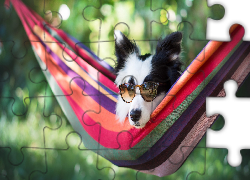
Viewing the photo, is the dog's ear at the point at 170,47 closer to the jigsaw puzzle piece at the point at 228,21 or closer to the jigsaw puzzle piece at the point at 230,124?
the jigsaw puzzle piece at the point at 228,21

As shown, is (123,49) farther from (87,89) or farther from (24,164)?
(24,164)

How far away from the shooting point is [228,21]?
5.47 feet

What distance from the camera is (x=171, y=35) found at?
1.81 meters

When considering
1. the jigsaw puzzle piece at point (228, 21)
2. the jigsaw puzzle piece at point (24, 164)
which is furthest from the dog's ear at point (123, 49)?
the jigsaw puzzle piece at point (24, 164)

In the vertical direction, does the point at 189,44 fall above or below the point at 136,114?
above

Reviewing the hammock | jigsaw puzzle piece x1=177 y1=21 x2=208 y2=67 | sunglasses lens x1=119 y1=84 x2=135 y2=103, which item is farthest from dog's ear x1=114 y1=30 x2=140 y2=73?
jigsaw puzzle piece x1=177 y1=21 x2=208 y2=67

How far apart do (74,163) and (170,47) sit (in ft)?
4.13

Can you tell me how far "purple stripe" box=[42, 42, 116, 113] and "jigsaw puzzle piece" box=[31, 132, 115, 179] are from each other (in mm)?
330

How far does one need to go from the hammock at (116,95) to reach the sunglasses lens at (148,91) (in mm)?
97

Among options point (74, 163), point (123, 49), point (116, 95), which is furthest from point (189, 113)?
point (74, 163)

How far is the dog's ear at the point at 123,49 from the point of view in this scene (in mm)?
1920

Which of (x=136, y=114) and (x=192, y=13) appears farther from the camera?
(x=192, y=13)

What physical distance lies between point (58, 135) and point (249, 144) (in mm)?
1390

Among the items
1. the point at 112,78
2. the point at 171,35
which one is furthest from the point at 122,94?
the point at 171,35
